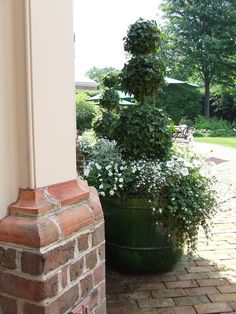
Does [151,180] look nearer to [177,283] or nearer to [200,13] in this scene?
[177,283]

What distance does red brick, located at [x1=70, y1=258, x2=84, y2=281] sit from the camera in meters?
1.21

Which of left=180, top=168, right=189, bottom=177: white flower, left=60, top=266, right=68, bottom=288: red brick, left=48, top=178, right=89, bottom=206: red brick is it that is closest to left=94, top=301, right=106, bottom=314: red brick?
left=60, top=266, right=68, bottom=288: red brick

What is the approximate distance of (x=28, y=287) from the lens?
109 centimetres

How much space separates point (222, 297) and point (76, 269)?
1556mm

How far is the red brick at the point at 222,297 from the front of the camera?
2.41 meters

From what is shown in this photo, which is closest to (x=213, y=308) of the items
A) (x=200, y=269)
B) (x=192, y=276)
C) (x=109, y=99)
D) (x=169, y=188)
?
(x=192, y=276)

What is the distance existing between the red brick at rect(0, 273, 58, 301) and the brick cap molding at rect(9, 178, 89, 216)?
0.19 m

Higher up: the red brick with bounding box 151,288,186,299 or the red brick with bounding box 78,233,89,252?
the red brick with bounding box 78,233,89,252

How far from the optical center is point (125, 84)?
3277 millimetres

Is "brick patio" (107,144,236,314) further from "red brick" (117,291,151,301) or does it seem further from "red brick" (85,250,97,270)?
"red brick" (85,250,97,270)

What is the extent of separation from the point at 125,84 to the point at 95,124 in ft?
10.7

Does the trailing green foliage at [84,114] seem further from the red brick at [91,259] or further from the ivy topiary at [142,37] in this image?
the red brick at [91,259]

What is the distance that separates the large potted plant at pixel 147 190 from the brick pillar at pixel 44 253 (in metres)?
1.40

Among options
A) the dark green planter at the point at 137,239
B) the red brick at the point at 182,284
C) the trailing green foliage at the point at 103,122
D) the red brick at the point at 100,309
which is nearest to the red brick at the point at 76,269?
the red brick at the point at 100,309
